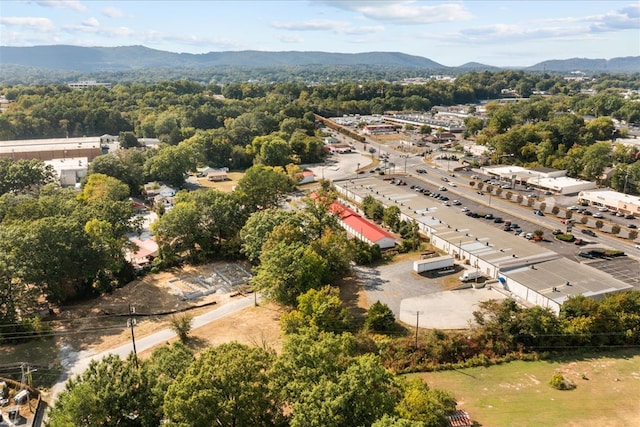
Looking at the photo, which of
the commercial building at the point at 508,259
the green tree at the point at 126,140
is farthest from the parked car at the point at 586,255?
the green tree at the point at 126,140

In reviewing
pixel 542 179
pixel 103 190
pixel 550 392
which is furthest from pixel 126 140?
pixel 550 392

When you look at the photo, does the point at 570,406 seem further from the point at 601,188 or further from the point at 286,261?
the point at 601,188

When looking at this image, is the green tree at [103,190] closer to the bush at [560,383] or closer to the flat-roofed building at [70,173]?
the flat-roofed building at [70,173]

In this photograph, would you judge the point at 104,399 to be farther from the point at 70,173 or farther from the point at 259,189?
the point at 70,173

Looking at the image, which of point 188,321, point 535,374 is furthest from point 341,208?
point 535,374

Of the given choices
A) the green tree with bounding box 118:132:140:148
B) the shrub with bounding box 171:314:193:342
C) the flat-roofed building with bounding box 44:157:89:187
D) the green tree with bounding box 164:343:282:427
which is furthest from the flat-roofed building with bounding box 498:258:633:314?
the green tree with bounding box 118:132:140:148

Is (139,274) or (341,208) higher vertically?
(341,208)
